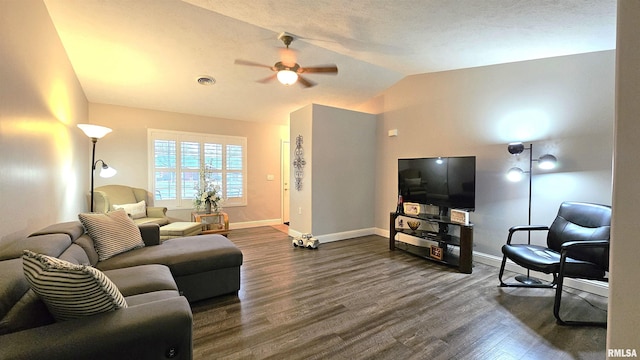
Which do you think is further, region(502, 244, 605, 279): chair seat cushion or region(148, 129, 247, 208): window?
region(148, 129, 247, 208): window

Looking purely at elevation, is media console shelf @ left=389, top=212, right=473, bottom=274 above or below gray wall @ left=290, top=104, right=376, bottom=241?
below

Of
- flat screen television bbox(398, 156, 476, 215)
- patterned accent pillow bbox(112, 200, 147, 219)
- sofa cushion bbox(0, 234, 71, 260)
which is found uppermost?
flat screen television bbox(398, 156, 476, 215)

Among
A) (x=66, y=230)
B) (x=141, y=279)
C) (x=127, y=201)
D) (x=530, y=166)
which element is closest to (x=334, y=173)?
(x=530, y=166)

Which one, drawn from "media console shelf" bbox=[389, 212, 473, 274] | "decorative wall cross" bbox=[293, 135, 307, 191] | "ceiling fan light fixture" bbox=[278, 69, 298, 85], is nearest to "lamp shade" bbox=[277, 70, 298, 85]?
"ceiling fan light fixture" bbox=[278, 69, 298, 85]

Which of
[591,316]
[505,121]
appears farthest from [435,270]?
[505,121]

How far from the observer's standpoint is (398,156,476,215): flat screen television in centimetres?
332

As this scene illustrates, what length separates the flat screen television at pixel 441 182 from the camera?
332 centimetres

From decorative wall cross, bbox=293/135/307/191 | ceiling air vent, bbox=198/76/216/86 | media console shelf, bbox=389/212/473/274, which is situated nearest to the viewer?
media console shelf, bbox=389/212/473/274

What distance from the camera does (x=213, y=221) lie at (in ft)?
16.5

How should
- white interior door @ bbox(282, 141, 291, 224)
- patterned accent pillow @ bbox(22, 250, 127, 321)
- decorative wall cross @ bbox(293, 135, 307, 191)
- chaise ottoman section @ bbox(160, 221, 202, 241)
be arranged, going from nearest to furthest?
patterned accent pillow @ bbox(22, 250, 127, 321), chaise ottoman section @ bbox(160, 221, 202, 241), decorative wall cross @ bbox(293, 135, 307, 191), white interior door @ bbox(282, 141, 291, 224)

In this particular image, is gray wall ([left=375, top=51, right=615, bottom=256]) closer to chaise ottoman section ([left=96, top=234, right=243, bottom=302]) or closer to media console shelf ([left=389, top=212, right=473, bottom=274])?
media console shelf ([left=389, top=212, right=473, bottom=274])

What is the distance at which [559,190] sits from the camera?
114 inches

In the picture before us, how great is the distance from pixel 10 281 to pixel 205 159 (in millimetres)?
4397

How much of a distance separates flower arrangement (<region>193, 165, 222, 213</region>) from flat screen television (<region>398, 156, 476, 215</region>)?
3526 millimetres
